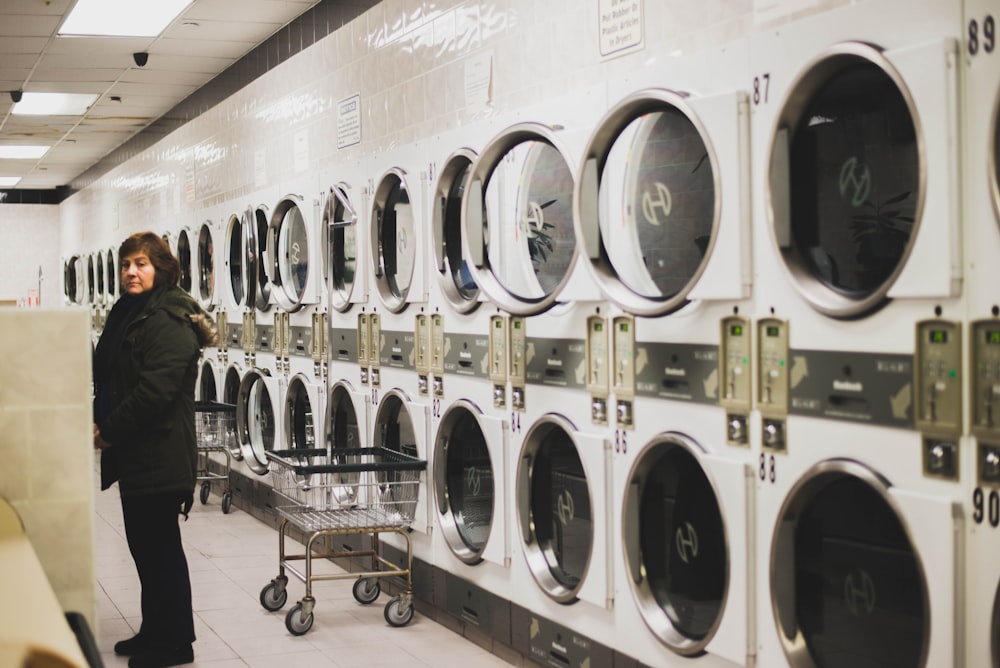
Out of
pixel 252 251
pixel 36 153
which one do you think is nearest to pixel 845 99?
pixel 252 251

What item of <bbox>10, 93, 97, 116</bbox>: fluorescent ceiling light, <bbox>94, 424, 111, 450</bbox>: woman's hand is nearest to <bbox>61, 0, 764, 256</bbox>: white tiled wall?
<bbox>10, 93, 97, 116</bbox>: fluorescent ceiling light

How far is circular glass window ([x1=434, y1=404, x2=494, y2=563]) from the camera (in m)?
4.65

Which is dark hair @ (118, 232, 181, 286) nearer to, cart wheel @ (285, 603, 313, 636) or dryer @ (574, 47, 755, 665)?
cart wheel @ (285, 603, 313, 636)

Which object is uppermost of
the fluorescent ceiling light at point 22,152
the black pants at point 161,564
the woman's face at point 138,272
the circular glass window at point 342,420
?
the fluorescent ceiling light at point 22,152

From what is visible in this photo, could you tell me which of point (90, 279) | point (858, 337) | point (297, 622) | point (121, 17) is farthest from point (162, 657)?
point (90, 279)

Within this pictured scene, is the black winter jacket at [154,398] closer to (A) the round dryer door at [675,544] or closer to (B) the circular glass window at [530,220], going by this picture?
(B) the circular glass window at [530,220]

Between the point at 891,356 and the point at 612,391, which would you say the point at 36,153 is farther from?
the point at 891,356

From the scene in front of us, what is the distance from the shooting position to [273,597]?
202 inches

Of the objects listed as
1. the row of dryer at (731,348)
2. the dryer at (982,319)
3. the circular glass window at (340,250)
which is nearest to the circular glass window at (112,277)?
the circular glass window at (340,250)

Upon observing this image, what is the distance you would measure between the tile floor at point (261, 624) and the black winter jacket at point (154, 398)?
78cm

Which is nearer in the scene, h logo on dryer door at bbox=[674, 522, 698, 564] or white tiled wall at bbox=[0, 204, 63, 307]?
h logo on dryer door at bbox=[674, 522, 698, 564]

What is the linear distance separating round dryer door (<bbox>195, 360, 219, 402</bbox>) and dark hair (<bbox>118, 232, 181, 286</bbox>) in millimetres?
4504

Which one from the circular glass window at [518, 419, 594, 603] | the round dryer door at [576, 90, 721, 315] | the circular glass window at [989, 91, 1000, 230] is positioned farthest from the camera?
the circular glass window at [518, 419, 594, 603]

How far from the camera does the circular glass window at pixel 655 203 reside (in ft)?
10.7
